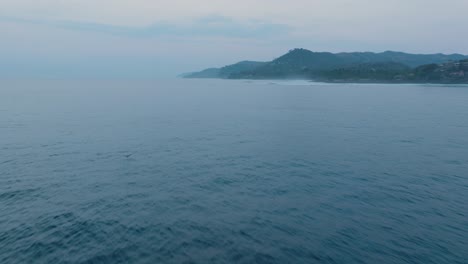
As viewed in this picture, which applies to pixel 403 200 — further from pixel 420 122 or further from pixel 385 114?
pixel 385 114

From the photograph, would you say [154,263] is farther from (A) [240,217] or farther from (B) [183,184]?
(B) [183,184]

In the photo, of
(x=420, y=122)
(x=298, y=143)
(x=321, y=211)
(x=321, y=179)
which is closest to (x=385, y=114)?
(x=420, y=122)

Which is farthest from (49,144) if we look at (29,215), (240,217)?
(240,217)

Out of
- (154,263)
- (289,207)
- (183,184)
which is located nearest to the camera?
(154,263)

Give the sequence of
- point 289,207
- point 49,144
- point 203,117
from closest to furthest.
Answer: point 289,207 → point 49,144 → point 203,117

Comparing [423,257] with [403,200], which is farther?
[403,200]

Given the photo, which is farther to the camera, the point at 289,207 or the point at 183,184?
the point at 183,184
